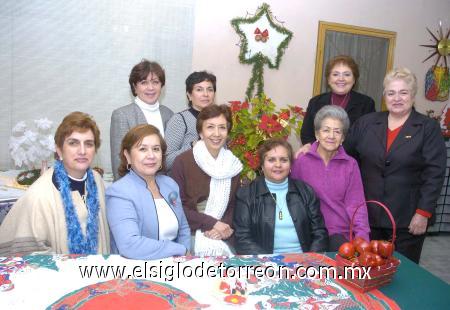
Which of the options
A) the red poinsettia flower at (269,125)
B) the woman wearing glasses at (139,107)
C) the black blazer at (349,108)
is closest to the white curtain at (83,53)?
the woman wearing glasses at (139,107)

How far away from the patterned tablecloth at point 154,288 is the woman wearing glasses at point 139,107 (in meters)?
1.12

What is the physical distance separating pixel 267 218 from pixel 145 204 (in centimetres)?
65

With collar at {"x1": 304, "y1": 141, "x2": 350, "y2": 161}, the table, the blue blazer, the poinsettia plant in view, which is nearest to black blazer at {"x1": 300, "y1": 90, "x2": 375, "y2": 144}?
the poinsettia plant

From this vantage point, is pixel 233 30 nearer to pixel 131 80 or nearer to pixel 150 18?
pixel 150 18

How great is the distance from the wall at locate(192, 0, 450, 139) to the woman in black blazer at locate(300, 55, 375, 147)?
1171mm

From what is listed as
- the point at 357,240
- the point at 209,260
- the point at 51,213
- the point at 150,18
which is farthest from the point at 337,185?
the point at 150,18

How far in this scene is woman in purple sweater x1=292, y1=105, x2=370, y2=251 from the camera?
233 centimetres

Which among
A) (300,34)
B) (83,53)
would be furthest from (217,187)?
(300,34)

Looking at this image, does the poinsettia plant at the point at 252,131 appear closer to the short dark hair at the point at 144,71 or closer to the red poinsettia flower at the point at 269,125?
the red poinsettia flower at the point at 269,125

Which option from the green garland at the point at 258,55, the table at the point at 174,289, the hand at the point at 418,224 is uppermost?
the green garland at the point at 258,55

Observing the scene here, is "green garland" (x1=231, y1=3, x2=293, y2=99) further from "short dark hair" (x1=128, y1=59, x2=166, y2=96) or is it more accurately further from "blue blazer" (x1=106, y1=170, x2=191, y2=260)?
"blue blazer" (x1=106, y1=170, x2=191, y2=260)

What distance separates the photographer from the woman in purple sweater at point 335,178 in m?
2.33

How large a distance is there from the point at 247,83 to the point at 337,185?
6.51ft

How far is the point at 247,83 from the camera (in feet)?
13.4
